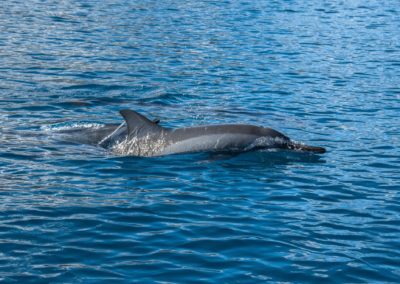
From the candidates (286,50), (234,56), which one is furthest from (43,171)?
(286,50)

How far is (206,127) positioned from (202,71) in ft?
35.5

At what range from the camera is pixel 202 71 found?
26453 mm

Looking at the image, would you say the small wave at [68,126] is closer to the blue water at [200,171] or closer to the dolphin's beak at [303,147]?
the blue water at [200,171]

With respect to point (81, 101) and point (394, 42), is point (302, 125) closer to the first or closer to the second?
point (81, 101)

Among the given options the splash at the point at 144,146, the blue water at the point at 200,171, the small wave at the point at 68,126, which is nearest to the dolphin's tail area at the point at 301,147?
the blue water at the point at 200,171

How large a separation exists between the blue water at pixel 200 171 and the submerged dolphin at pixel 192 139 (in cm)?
24

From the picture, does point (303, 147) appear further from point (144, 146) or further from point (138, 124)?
point (138, 124)

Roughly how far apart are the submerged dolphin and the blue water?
239 millimetres

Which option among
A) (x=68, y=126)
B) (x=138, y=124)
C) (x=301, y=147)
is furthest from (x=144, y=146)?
(x=301, y=147)

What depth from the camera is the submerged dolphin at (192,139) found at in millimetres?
15516

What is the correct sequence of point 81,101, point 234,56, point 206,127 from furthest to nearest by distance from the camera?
point 234,56, point 81,101, point 206,127

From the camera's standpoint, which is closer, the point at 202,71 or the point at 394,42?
the point at 202,71

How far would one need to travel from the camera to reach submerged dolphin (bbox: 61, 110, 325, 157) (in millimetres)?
15516

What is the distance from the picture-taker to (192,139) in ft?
51.1
